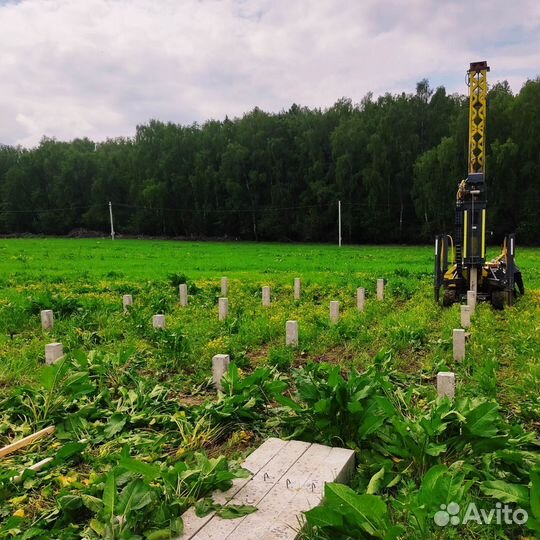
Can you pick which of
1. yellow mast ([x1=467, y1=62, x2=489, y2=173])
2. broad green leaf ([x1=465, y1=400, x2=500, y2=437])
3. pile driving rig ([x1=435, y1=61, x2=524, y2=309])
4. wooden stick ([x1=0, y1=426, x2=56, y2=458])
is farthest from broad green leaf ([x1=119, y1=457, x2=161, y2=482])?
yellow mast ([x1=467, y1=62, x2=489, y2=173])

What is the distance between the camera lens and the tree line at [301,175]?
42.8 meters

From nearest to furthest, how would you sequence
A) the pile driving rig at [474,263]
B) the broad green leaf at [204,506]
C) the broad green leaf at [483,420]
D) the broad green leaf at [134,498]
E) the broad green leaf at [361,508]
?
the broad green leaf at [361,508], the broad green leaf at [134,498], the broad green leaf at [204,506], the broad green leaf at [483,420], the pile driving rig at [474,263]

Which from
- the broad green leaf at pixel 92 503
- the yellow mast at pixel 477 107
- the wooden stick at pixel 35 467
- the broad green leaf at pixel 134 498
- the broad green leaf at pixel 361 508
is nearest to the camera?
the broad green leaf at pixel 361 508

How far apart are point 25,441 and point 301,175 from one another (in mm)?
53651

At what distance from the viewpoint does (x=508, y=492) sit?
126 inches

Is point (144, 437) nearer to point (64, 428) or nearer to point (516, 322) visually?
point (64, 428)

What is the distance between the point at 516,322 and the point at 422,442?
6411 millimetres

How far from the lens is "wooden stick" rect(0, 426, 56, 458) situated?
4.17m

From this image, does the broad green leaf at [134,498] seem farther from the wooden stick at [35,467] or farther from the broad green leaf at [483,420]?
the broad green leaf at [483,420]

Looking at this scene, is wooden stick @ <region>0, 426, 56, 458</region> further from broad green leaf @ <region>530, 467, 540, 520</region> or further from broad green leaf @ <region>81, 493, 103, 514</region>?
broad green leaf @ <region>530, 467, 540, 520</region>

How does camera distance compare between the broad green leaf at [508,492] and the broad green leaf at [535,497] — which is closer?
the broad green leaf at [535,497]

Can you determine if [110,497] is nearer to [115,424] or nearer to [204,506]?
[204,506]

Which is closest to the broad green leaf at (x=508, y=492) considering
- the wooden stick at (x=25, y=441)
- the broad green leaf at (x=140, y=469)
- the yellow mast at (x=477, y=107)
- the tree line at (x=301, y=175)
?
the broad green leaf at (x=140, y=469)

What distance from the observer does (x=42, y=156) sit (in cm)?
7612
